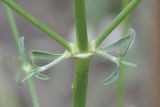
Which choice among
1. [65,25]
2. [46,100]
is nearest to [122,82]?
[46,100]

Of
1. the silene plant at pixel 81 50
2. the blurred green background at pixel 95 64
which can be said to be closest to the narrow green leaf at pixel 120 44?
the silene plant at pixel 81 50

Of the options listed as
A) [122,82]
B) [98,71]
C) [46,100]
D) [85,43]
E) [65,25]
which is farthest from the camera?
[65,25]

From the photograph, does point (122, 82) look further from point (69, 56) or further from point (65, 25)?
point (65, 25)

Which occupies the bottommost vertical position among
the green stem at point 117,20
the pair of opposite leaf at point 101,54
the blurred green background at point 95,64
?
the blurred green background at point 95,64

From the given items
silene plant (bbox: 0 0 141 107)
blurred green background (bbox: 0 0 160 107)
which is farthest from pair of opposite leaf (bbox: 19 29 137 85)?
blurred green background (bbox: 0 0 160 107)

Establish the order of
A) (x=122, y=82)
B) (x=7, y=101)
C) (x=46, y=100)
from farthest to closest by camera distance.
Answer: (x=46, y=100), (x=7, y=101), (x=122, y=82)

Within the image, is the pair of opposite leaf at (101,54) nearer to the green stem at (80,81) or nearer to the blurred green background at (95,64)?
the green stem at (80,81)

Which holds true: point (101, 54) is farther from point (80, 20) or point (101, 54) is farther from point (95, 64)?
point (95, 64)

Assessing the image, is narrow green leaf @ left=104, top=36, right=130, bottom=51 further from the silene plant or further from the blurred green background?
the blurred green background

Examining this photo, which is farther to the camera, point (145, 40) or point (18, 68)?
point (145, 40)
